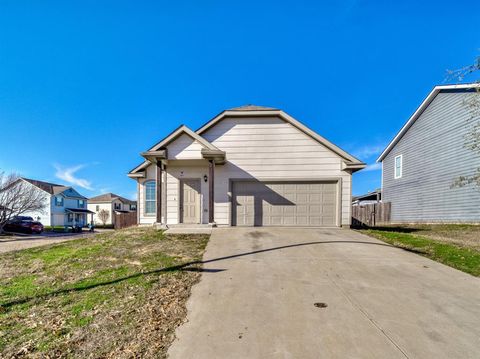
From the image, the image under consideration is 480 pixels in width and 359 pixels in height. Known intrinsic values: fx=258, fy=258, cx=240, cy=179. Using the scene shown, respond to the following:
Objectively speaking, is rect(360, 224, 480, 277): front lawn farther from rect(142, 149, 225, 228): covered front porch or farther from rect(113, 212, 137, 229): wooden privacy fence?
rect(113, 212, 137, 229): wooden privacy fence

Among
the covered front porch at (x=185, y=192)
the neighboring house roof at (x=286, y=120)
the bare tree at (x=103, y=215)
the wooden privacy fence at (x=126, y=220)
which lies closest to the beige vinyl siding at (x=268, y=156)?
the neighboring house roof at (x=286, y=120)

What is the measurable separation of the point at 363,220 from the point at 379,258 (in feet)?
44.5

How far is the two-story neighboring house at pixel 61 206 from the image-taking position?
36031mm

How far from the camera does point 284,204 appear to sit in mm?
11570

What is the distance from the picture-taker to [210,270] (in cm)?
559

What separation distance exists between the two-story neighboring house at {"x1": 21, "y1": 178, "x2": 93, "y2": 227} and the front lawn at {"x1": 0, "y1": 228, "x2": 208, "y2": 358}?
3480 cm

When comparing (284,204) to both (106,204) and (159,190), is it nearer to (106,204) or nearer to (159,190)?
(159,190)

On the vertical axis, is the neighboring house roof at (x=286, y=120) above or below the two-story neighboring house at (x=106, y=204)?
above

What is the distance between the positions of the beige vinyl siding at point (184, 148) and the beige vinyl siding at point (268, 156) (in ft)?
3.87

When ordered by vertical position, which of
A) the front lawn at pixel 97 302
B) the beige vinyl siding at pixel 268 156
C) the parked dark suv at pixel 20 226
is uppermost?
the beige vinyl siding at pixel 268 156

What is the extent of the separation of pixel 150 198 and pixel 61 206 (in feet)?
110

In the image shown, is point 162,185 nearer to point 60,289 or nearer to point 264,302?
point 60,289

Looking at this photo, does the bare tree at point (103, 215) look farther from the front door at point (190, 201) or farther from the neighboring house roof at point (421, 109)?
the neighboring house roof at point (421, 109)

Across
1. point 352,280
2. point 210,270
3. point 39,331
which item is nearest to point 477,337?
point 352,280
